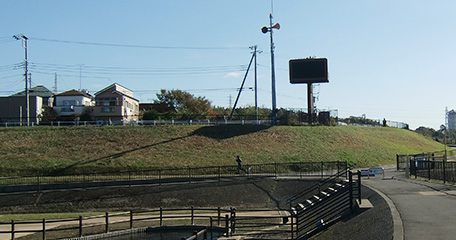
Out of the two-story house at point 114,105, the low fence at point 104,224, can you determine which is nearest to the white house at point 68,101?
the two-story house at point 114,105

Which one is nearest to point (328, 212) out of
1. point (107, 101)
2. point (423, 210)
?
point (423, 210)

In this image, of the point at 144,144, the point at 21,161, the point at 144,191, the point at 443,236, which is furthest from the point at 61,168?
the point at 443,236

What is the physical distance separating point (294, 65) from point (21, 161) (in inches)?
1271

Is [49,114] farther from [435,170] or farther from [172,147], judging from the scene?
[435,170]

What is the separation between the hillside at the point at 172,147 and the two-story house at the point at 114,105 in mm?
10200

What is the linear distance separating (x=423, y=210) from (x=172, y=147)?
31681mm

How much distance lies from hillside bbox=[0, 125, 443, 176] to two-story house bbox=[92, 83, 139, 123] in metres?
10.2

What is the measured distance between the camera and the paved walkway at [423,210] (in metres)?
10.8

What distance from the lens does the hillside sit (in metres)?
38.4

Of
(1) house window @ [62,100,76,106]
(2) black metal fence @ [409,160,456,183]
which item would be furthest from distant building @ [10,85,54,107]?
(2) black metal fence @ [409,160,456,183]

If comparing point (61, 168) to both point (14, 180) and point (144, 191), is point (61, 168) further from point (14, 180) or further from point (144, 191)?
point (144, 191)

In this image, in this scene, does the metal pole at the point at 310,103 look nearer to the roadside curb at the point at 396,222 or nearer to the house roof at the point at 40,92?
the roadside curb at the point at 396,222

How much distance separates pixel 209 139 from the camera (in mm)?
45812

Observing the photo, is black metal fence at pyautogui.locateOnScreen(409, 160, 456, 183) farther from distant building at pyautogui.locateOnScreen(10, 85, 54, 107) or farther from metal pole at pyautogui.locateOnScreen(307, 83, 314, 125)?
distant building at pyautogui.locateOnScreen(10, 85, 54, 107)
